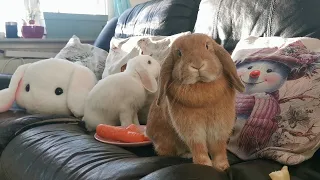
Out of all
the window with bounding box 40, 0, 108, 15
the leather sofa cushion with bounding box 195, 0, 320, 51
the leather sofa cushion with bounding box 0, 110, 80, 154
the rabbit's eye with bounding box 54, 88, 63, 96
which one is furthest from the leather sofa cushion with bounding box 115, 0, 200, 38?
the window with bounding box 40, 0, 108, 15

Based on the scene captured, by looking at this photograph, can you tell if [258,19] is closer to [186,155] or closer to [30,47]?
[186,155]

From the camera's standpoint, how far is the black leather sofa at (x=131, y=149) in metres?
0.79

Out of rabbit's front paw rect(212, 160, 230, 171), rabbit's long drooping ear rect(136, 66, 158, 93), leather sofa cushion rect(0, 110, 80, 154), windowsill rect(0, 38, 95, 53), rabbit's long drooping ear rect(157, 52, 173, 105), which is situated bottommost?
leather sofa cushion rect(0, 110, 80, 154)

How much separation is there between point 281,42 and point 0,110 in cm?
120

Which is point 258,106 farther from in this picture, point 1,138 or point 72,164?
point 1,138

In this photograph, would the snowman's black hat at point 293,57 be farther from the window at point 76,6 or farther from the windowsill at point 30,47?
the window at point 76,6

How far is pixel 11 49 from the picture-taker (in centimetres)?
287

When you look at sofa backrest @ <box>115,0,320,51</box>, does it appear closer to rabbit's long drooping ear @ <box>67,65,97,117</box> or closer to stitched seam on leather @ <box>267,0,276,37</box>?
stitched seam on leather @ <box>267,0,276,37</box>

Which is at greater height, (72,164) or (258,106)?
(258,106)

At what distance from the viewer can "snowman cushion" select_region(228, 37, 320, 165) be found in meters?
0.87

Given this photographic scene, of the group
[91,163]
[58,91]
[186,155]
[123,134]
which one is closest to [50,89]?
[58,91]

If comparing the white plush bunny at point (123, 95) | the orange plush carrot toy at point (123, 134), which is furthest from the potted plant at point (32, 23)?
the orange plush carrot toy at point (123, 134)

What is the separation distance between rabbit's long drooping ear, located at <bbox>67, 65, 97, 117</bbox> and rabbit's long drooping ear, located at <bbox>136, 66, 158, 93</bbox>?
1.07 ft

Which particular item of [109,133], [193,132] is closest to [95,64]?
[109,133]
